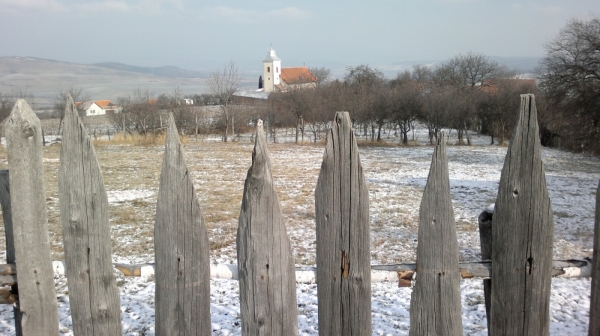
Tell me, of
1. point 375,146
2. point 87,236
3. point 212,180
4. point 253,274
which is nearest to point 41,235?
point 87,236

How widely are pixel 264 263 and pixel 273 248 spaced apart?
0.21 ft

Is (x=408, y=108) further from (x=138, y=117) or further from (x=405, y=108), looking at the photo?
(x=138, y=117)

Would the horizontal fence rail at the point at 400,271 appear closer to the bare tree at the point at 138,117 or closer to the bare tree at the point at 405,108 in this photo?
the bare tree at the point at 138,117

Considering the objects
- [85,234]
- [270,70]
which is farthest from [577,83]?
[270,70]

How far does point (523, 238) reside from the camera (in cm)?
158

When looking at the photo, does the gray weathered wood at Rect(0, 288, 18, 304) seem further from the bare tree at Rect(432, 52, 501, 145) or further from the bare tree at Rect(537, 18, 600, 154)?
the bare tree at Rect(432, 52, 501, 145)

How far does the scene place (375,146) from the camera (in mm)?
33375

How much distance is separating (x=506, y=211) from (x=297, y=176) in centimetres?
1343

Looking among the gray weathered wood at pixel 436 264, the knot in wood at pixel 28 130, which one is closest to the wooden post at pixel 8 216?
the knot in wood at pixel 28 130

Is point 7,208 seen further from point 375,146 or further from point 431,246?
point 375,146

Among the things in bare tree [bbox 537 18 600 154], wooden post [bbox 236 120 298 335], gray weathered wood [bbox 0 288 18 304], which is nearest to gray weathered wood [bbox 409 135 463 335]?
wooden post [bbox 236 120 298 335]

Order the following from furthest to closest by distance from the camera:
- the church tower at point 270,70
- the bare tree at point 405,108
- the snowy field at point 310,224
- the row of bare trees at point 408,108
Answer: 1. the church tower at point 270,70
2. the bare tree at point 405,108
3. the row of bare trees at point 408,108
4. the snowy field at point 310,224

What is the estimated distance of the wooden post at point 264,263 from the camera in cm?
154

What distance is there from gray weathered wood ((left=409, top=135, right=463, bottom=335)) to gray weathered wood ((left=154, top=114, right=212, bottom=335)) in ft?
2.64
